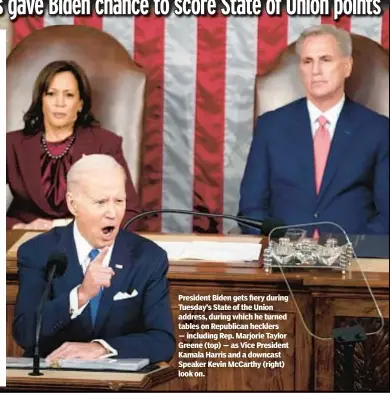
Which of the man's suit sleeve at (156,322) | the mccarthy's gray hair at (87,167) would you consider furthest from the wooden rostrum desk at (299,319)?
the mccarthy's gray hair at (87,167)

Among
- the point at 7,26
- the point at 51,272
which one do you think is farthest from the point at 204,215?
the point at 7,26

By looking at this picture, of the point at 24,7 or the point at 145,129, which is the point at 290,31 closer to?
the point at 145,129

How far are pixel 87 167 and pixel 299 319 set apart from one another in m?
0.72

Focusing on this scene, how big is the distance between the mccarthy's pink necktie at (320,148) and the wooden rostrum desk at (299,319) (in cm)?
29

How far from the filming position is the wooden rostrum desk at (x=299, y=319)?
10.3 feet

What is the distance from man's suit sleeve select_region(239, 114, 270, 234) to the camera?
334cm

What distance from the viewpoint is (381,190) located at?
3289mm

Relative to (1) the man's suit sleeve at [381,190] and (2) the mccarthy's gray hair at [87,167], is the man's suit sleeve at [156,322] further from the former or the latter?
(1) the man's suit sleeve at [381,190]

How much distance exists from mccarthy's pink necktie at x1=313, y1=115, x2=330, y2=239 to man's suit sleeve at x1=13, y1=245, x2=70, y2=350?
2.54 ft

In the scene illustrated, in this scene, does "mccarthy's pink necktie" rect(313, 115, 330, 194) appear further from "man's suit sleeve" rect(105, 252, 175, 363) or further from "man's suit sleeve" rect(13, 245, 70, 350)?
"man's suit sleeve" rect(13, 245, 70, 350)

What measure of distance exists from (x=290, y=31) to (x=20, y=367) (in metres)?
1.17

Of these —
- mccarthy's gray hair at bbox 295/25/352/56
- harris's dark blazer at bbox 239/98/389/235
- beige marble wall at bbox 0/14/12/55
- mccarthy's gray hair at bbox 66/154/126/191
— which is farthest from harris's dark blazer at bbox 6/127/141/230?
mccarthy's gray hair at bbox 295/25/352/56

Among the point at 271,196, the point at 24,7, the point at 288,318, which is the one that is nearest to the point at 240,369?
the point at 288,318

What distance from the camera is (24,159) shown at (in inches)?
132
